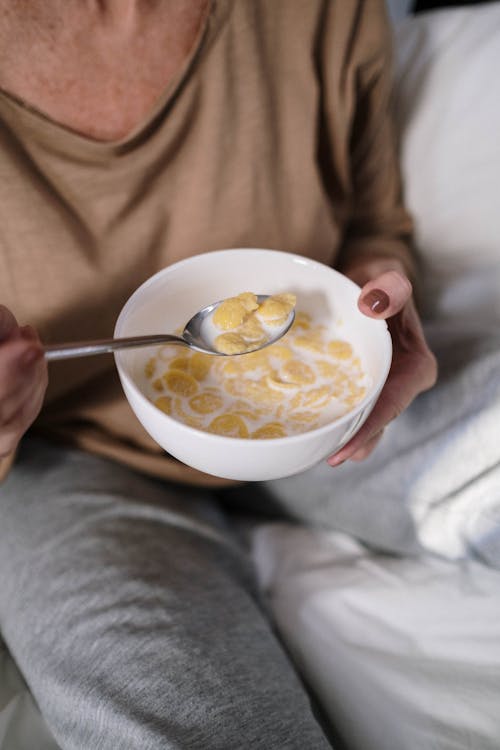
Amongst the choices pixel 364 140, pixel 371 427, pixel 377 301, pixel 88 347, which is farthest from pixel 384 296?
pixel 364 140

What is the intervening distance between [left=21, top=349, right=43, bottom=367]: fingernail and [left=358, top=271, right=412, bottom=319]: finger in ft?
0.96

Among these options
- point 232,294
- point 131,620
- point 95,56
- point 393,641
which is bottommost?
point 393,641

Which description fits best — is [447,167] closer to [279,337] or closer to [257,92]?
[257,92]

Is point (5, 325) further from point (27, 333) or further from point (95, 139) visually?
point (95, 139)

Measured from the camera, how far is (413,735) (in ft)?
1.93

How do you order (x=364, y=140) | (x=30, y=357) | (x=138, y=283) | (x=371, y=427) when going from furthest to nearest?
(x=364, y=140), (x=138, y=283), (x=371, y=427), (x=30, y=357)

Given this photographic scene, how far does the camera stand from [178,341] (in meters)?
0.55

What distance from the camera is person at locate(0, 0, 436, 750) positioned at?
55 centimetres

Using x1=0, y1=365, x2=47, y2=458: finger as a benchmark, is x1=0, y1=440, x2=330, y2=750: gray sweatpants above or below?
below

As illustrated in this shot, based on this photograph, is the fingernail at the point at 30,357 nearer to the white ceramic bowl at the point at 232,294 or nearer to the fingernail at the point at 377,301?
the white ceramic bowl at the point at 232,294

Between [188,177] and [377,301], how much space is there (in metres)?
0.28

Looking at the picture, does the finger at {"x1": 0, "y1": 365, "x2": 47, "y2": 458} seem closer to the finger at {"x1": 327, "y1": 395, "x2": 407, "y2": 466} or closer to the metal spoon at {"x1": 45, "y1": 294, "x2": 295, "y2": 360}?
the metal spoon at {"x1": 45, "y1": 294, "x2": 295, "y2": 360}

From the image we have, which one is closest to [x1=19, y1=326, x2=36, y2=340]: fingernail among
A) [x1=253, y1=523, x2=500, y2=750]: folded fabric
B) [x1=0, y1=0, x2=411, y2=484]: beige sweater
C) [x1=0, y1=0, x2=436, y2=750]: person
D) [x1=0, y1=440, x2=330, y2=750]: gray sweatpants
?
[x1=0, y1=0, x2=436, y2=750]: person

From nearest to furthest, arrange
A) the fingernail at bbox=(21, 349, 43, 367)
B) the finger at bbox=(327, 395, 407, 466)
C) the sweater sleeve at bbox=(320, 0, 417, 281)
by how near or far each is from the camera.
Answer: the fingernail at bbox=(21, 349, 43, 367) < the finger at bbox=(327, 395, 407, 466) < the sweater sleeve at bbox=(320, 0, 417, 281)
